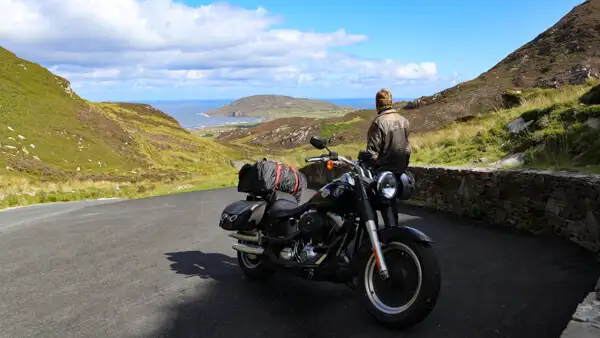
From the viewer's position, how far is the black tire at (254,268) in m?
5.97

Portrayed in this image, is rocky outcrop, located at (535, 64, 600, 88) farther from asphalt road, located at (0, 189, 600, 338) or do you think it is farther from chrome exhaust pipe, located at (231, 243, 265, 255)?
chrome exhaust pipe, located at (231, 243, 265, 255)

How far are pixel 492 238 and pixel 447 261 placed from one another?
1.39 m

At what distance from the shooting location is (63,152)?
127 feet

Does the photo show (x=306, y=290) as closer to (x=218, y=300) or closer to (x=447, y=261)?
A: (x=218, y=300)

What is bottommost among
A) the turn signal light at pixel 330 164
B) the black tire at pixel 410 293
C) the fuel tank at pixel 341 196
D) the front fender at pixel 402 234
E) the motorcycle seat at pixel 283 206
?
the black tire at pixel 410 293

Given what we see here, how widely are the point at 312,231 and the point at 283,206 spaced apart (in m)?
0.84

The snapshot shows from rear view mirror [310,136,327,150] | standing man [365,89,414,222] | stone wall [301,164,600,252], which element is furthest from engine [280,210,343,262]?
stone wall [301,164,600,252]

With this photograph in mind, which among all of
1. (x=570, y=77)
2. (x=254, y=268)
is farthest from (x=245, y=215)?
(x=570, y=77)

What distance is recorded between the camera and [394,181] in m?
4.56

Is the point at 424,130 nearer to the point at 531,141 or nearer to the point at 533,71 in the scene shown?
the point at 533,71

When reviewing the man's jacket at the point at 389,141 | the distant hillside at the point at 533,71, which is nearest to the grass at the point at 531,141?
the man's jacket at the point at 389,141

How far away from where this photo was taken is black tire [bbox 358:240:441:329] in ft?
13.2

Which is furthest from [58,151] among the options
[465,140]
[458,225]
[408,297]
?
[408,297]

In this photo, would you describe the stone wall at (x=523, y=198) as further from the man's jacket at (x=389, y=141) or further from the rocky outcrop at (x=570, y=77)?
the rocky outcrop at (x=570, y=77)
